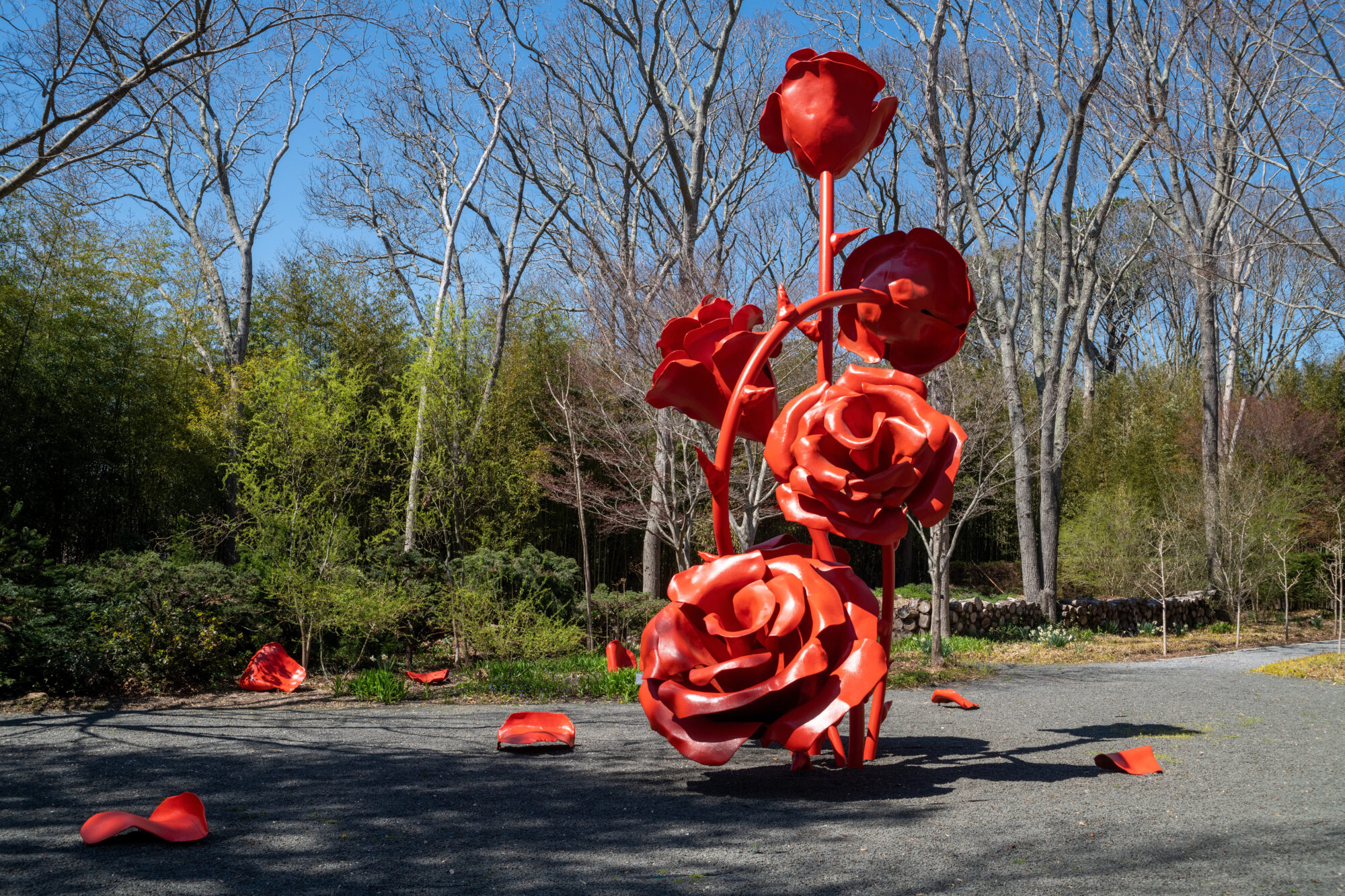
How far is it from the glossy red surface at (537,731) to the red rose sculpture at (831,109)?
2.87m

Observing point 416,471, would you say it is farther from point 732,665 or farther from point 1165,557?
point 1165,557

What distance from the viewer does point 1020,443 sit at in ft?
32.6

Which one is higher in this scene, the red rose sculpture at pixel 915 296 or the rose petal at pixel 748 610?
the red rose sculpture at pixel 915 296

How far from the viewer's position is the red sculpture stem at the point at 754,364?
3.07m

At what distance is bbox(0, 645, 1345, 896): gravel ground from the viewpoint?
210 centimetres

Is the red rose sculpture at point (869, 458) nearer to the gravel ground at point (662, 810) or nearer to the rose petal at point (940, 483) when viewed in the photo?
the rose petal at point (940, 483)

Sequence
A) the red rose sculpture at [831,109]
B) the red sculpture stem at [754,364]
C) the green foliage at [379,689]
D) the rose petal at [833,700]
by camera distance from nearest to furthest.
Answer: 1. the rose petal at [833,700]
2. the red sculpture stem at [754,364]
3. the red rose sculpture at [831,109]
4. the green foliage at [379,689]

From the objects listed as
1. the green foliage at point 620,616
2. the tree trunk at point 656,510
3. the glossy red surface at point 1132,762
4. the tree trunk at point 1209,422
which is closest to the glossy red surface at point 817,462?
the glossy red surface at point 1132,762

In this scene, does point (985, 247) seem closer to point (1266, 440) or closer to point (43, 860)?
point (1266, 440)

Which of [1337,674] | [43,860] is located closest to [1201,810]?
[43,860]

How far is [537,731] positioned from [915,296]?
267 cm

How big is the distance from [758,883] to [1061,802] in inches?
54.5

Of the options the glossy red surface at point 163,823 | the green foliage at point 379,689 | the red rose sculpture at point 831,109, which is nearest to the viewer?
the glossy red surface at point 163,823

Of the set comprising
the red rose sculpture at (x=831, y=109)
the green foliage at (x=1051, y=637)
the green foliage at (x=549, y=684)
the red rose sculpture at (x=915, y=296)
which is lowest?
the green foliage at (x=1051, y=637)
